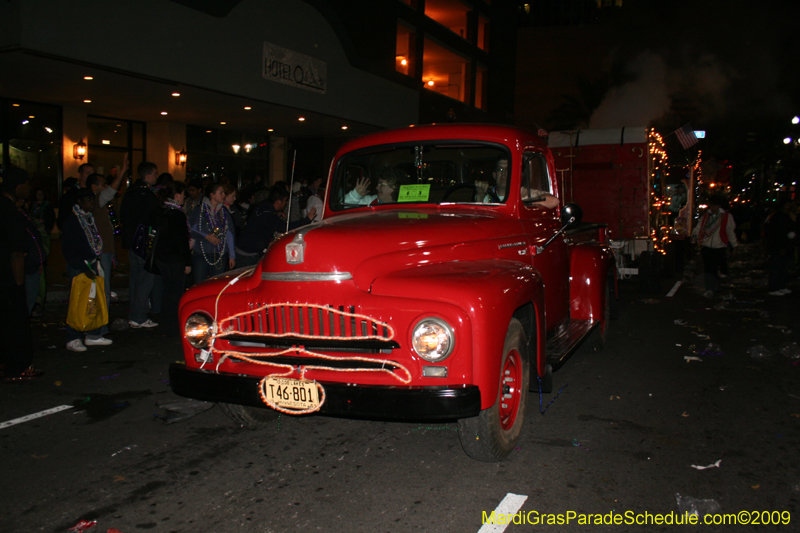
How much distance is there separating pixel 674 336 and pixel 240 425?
5812mm

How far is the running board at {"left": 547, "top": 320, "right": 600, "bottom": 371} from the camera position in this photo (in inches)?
180

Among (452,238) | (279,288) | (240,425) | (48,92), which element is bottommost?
(240,425)

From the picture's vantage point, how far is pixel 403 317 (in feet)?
11.0

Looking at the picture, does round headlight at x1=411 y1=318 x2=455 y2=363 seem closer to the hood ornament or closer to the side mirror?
the hood ornament

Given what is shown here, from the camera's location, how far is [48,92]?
48.5ft

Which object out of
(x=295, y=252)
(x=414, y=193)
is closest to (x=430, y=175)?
(x=414, y=193)

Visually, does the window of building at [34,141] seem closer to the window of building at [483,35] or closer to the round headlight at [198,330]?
the round headlight at [198,330]

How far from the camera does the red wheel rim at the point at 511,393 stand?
3.98 m

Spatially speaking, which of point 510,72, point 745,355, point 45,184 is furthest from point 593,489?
point 510,72

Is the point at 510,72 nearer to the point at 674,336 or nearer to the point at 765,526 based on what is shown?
the point at 674,336

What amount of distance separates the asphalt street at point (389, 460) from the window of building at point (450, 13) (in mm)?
24918

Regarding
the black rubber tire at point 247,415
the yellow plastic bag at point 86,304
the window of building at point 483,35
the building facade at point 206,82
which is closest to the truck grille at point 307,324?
the black rubber tire at point 247,415

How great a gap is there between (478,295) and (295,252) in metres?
1.12

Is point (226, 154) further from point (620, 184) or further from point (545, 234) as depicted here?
point (545, 234)
